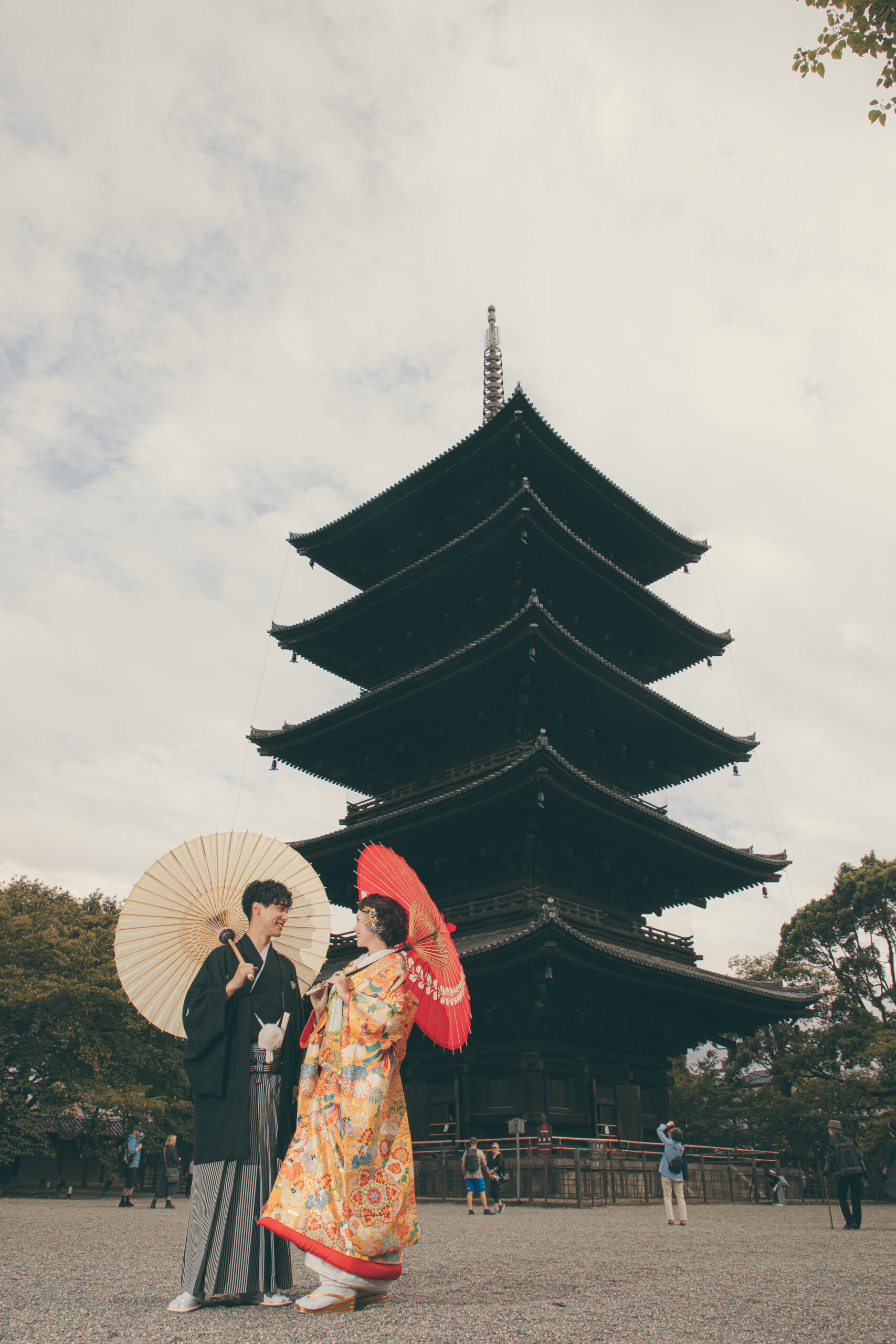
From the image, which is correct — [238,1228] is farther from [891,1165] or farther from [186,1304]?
[891,1165]

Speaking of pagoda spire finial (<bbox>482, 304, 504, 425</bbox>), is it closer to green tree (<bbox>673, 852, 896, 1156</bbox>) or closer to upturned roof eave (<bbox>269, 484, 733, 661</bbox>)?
upturned roof eave (<bbox>269, 484, 733, 661</bbox>)

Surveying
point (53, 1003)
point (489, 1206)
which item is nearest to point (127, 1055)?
point (53, 1003)

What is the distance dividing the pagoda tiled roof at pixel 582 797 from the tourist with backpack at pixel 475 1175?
6.00m

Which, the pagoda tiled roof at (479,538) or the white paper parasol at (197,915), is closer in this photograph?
the white paper parasol at (197,915)

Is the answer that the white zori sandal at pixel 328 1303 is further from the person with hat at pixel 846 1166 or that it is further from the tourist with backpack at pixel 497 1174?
the tourist with backpack at pixel 497 1174

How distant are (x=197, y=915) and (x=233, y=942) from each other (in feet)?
1.12

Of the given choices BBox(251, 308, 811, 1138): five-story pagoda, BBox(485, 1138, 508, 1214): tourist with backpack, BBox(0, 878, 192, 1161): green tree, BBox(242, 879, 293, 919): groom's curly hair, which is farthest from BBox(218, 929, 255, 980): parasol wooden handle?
BBox(0, 878, 192, 1161): green tree

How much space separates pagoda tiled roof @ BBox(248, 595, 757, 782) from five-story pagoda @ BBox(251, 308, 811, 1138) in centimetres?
6

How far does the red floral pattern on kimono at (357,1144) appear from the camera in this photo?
13.4ft

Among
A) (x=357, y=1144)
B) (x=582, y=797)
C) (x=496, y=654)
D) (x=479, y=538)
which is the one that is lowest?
(x=357, y=1144)

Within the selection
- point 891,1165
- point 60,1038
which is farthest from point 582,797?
point 60,1038

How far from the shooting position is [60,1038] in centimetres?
2259

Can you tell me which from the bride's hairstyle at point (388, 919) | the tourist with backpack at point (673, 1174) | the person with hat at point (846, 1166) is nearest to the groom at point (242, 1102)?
the bride's hairstyle at point (388, 919)

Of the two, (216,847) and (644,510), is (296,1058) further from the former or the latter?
(644,510)
